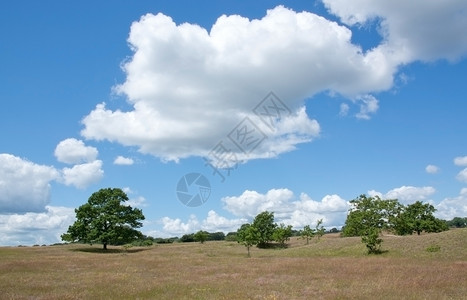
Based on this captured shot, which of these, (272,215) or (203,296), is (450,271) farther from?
(272,215)

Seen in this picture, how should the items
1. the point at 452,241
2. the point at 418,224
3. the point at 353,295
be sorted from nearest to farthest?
the point at 353,295 < the point at 452,241 < the point at 418,224

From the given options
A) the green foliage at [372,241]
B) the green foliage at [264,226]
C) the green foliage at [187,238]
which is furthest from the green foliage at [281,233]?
the green foliage at [187,238]

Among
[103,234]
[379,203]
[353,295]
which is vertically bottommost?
[353,295]

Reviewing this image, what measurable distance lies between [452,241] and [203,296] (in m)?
43.7

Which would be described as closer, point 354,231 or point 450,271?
point 450,271

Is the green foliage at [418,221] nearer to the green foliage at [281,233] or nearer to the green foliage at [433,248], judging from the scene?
the green foliage at [281,233]

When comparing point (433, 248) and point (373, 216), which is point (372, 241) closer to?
point (433, 248)

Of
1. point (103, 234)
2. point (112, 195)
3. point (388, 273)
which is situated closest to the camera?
point (388, 273)

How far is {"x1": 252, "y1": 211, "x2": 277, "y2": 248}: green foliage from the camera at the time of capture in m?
95.0

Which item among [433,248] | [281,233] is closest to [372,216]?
[281,233]

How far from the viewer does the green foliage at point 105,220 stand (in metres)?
74.4

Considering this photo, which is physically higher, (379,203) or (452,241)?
(379,203)

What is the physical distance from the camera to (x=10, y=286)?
23578 mm

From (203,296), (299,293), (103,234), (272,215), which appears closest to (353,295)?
(299,293)
